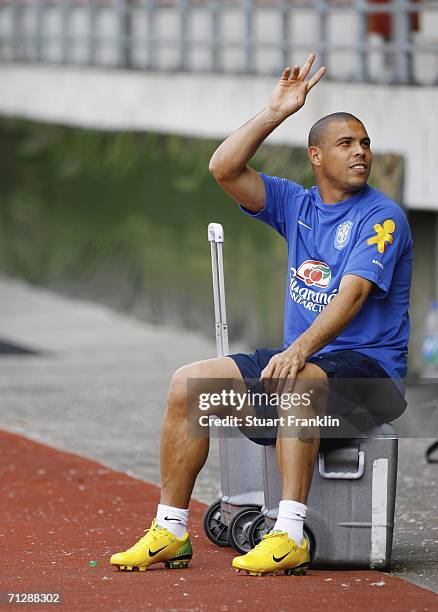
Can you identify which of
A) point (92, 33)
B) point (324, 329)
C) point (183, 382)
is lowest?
point (183, 382)

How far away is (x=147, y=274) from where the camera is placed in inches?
658

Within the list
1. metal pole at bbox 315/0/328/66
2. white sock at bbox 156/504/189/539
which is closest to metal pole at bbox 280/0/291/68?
metal pole at bbox 315/0/328/66

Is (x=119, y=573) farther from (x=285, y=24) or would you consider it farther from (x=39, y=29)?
(x=39, y=29)

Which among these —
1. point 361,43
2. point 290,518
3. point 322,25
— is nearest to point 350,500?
point 290,518

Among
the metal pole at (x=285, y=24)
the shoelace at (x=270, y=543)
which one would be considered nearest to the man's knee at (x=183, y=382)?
the shoelace at (x=270, y=543)

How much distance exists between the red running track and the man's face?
1552mm

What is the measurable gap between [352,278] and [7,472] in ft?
11.2

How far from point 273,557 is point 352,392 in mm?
699

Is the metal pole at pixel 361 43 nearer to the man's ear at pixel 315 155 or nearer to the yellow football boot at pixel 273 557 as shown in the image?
the man's ear at pixel 315 155

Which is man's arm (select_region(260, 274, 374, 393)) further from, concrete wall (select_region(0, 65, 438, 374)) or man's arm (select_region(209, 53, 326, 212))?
concrete wall (select_region(0, 65, 438, 374))

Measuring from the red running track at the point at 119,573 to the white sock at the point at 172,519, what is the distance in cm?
16

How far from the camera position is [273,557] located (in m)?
6.14

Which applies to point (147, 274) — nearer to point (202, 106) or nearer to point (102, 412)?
point (202, 106)

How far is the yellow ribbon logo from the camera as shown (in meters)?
6.35
